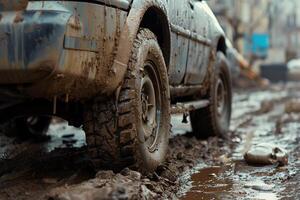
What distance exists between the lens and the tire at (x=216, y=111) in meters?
6.43

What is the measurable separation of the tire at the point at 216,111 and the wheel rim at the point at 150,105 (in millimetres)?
2080

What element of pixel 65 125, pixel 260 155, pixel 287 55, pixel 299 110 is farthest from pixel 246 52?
pixel 260 155

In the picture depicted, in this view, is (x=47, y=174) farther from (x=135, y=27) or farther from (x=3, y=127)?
(x=3, y=127)

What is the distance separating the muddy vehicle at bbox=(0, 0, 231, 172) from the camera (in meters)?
3.02

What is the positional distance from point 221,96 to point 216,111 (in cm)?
64

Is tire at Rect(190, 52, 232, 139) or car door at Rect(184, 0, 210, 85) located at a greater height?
car door at Rect(184, 0, 210, 85)

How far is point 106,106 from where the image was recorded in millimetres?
3658

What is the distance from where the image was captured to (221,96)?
7141 mm

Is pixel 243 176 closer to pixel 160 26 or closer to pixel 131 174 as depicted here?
pixel 131 174

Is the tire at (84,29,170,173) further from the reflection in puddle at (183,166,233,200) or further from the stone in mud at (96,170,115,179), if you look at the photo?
the reflection in puddle at (183,166,233,200)

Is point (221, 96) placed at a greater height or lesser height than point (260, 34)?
lesser

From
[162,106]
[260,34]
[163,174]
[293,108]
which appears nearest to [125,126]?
[163,174]

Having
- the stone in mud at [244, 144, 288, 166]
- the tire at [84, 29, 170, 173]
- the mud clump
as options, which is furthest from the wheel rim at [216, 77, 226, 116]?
the mud clump

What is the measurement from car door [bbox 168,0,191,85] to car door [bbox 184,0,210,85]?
0.55 ft
